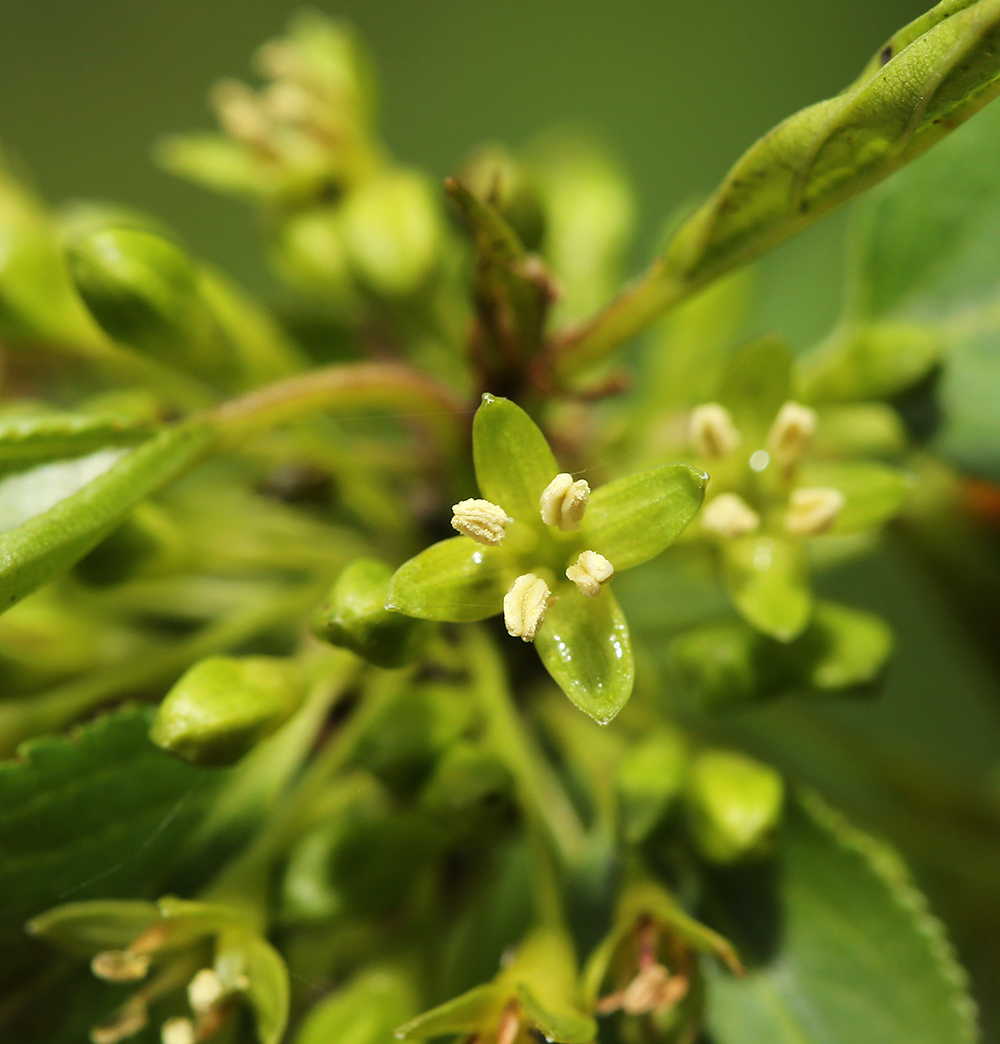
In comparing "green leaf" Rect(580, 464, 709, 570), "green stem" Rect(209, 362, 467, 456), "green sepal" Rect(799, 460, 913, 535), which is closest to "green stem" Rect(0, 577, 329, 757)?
"green stem" Rect(209, 362, 467, 456)

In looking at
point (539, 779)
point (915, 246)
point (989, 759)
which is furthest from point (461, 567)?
point (989, 759)

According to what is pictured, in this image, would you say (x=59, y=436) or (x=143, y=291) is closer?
(x=59, y=436)

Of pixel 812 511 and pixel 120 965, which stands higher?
pixel 812 511

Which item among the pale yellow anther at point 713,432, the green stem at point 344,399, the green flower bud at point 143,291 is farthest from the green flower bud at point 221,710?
the pale yellow anther at point 713,432

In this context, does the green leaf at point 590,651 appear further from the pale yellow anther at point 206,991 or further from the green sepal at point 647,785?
the pale yellow anther at point 206,991

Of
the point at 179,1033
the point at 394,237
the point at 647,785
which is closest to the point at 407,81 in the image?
the point at 394,237

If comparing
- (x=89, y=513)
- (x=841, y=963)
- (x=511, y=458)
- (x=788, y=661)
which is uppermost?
(x=89, y=513)

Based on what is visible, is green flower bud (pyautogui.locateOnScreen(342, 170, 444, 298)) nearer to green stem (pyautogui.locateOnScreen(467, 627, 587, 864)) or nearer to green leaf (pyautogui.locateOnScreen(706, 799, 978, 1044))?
green stem (pyautogui.locateOnScreen(467, 627, 587, 864))

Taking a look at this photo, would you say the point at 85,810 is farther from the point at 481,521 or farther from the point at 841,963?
the point at 841,963

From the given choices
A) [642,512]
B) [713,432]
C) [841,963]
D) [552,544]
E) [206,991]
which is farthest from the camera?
[841,963]
